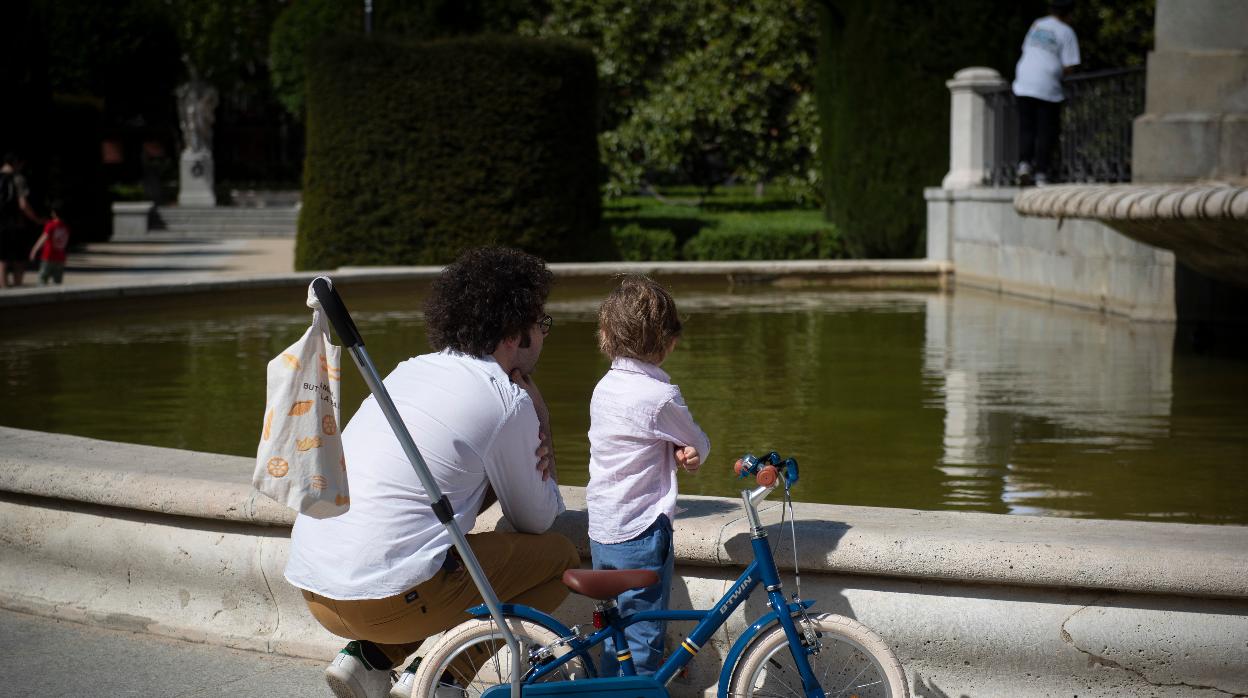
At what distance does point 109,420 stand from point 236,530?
303 cm

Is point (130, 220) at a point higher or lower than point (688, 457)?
higher

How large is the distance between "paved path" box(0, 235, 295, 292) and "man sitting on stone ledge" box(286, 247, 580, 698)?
13320 millimetres

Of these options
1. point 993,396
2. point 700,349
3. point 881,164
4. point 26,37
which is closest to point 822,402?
point 993,396

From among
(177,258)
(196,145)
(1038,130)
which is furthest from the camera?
(196,145)

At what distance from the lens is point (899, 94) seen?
17516 mm

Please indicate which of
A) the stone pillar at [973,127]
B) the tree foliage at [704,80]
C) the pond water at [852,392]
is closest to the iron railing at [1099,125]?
the stone pillar at [973,127]

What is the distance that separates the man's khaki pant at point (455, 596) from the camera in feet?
10.8

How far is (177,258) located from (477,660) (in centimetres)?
2172

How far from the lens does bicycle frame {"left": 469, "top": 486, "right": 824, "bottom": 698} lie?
320cm

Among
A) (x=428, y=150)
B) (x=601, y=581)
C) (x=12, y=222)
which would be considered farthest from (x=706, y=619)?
(x=428, y=150)

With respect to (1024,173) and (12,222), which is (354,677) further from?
(12,222)

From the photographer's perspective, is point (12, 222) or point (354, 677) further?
point (12, 222)

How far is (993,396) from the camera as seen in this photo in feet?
24.5

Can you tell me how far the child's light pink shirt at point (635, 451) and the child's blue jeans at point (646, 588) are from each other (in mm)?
23
